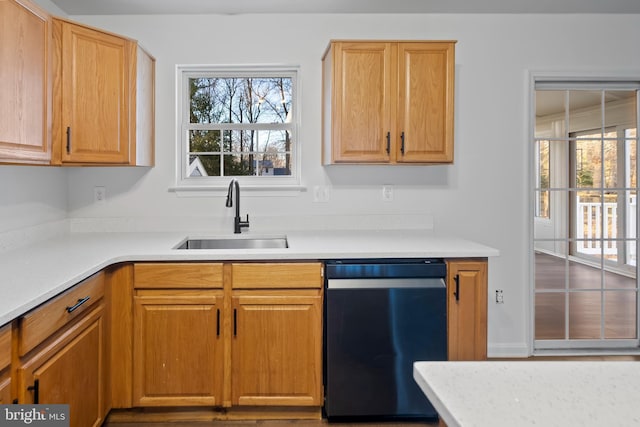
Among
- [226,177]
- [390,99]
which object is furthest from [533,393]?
[226,177]

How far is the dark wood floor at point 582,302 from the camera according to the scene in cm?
342

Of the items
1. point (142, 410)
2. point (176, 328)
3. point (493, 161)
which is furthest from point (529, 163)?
point (142, 410)

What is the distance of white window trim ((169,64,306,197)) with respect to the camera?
3.25 m

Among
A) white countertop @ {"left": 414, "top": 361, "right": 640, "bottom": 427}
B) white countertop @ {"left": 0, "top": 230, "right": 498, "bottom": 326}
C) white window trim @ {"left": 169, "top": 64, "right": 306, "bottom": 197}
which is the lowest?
white countertop @ {"left": 414, "top": 361, "right": 640, "bottom": 427}

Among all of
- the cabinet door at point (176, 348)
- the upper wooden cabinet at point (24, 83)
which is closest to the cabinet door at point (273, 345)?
the cabinet door at point (176, 348)

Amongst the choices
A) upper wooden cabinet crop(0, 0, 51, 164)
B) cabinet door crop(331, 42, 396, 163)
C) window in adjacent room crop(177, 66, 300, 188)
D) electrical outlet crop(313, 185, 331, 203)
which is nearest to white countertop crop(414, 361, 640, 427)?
upper wooden cabinet crop(0, 0, 51, 164)

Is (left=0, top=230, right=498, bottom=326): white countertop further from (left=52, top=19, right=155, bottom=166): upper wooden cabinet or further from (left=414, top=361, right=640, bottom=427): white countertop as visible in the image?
(left=414, top=361, right=640, bottom=427): white countertop

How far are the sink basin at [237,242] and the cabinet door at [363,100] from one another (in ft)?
2.33

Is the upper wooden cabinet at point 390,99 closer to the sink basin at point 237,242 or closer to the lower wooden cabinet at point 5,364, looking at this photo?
the sink basin at point 237,242

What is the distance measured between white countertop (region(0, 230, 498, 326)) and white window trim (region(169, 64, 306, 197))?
320mm

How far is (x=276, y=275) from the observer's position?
2.42 m

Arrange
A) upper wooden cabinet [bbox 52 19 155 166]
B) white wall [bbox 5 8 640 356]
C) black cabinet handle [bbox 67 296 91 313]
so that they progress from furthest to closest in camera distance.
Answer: white wall [bbox 5 8 640 356] → upper wooden cabinet [bbox 52 19 155 166] → black cabinet handle [bbox 67 296 91 313]

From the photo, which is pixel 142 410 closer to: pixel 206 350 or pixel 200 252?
pixel 206 350

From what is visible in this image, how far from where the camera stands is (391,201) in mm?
3314
